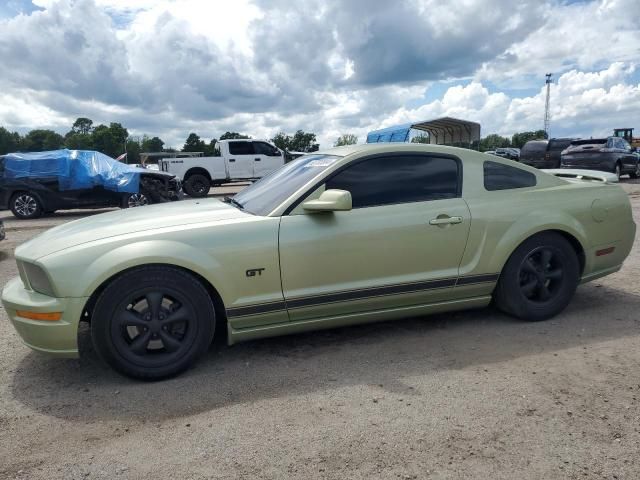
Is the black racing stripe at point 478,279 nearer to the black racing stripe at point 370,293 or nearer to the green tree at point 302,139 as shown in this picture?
the black racing stripe at point 370,293

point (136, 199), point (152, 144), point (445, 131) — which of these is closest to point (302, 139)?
point (445, 131)

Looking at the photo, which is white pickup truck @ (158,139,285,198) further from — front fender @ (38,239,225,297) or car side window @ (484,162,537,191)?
front fender @ (38,239,225,297)

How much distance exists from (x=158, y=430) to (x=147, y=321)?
728 millimetres

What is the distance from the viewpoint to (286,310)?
3400mm

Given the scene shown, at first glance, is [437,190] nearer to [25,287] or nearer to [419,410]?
[419,410]

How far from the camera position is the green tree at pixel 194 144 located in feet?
290

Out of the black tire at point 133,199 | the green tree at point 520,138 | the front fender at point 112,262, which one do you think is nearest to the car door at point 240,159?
the black tire at point 133,199

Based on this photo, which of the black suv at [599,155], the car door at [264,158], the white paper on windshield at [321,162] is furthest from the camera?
the car door at [264,158]

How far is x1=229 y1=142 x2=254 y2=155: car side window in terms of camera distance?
62.6 ft

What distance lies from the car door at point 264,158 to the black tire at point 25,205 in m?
8.15

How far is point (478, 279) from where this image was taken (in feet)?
12.7

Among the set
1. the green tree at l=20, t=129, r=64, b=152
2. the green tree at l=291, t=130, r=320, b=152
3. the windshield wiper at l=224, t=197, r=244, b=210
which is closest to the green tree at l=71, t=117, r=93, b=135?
the green tree at l=20, t=129, r=64, b=152

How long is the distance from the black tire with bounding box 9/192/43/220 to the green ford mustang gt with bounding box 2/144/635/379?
1048 centimetres

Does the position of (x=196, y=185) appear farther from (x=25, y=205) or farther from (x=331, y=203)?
(x=331, y=203)
